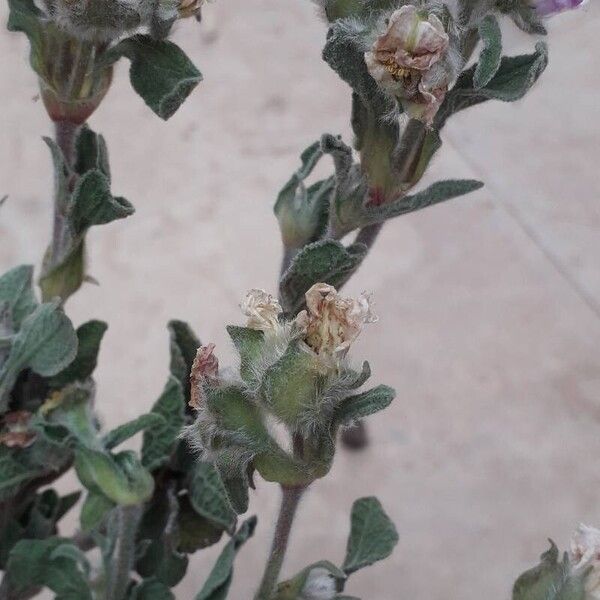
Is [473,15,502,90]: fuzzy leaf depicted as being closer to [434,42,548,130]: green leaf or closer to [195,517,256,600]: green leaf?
[434,42,548,130]: green leaf

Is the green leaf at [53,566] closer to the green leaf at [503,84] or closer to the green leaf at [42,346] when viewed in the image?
the green leaf at [42,346]

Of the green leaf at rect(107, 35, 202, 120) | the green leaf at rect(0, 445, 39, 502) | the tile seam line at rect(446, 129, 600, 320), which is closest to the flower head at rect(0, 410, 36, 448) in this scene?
the green leaf at rect(0, 445, 39, 502)

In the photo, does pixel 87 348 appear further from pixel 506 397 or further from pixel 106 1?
pixel 506 397

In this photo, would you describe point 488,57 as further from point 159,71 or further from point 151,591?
point 151,591

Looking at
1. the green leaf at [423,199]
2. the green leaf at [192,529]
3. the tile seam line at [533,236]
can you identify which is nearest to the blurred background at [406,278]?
the tile seam line at [533,236]

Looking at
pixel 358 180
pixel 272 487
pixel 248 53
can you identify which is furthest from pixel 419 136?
pixel 248 53

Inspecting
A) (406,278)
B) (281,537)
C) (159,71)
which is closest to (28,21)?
(159,71)
